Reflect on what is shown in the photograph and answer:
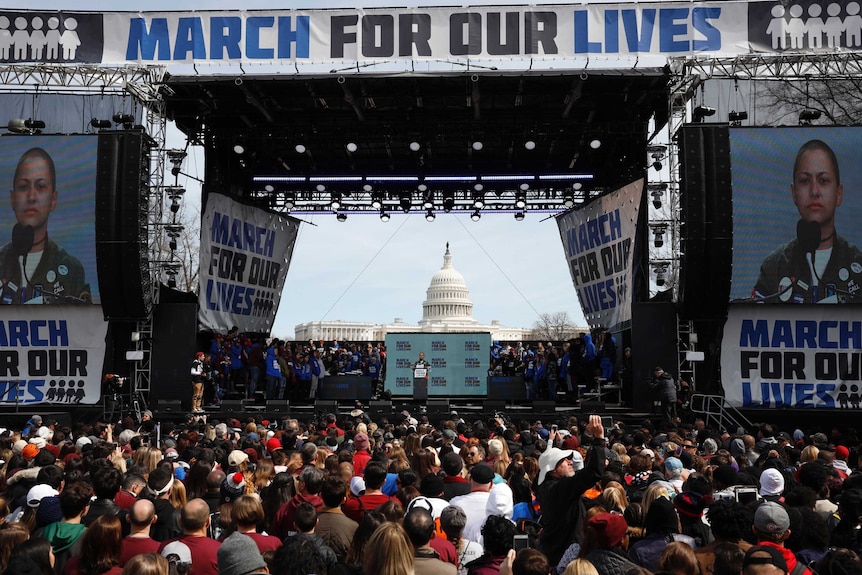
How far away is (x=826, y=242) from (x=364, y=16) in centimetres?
1250

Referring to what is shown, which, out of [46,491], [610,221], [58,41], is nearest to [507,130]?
[610,221]

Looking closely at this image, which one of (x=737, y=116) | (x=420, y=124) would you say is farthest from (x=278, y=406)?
(x=737, y=116)

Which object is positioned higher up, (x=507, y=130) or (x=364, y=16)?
(x=364, y=16)

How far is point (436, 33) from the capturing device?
21.1 m

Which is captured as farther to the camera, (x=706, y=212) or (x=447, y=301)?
(x=447, y=301)

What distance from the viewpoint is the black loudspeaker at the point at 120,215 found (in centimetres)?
2067

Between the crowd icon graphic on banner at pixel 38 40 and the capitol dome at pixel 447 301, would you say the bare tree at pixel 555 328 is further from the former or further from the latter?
the crowd icon graphic on banner at pixel 38 40

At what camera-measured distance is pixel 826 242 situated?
64.8 feet

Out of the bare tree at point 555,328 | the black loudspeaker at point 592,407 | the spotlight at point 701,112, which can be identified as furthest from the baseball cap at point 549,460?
the bare tree at point 555,328

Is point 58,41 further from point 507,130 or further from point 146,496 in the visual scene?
point 146,496

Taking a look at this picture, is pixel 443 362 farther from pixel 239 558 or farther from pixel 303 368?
pixel 239 558

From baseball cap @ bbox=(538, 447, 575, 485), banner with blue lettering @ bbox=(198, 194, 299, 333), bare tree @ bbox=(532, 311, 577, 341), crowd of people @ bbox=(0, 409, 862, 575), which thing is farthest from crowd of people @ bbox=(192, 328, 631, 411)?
bare tree @ bbox=(532, 311, 577, 341)

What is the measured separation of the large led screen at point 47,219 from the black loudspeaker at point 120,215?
305 millimetres

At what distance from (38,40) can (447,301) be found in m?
113
